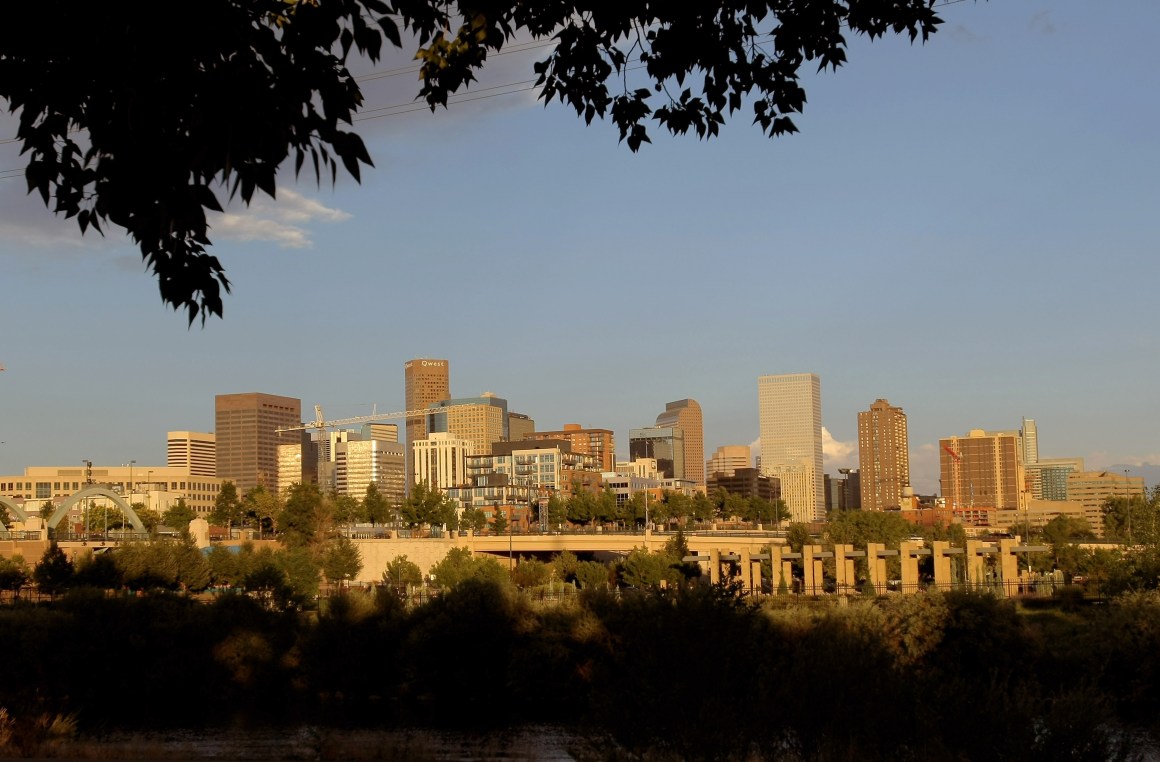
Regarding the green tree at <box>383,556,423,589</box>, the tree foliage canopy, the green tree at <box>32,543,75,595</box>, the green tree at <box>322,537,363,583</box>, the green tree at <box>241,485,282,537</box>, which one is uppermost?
the tree foliage canopy

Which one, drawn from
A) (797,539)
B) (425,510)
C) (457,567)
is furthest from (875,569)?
(425,510)

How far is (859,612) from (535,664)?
13.5 metres

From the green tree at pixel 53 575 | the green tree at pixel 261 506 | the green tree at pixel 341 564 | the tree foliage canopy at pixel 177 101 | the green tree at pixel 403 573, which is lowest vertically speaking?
the green tree at pixel 403 573

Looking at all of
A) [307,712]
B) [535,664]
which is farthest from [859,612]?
[307,712]

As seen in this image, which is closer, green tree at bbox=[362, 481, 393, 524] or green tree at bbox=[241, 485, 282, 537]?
green tree at bbox=[241, 485, 282, 537]

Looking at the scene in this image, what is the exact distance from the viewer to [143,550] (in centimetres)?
8044

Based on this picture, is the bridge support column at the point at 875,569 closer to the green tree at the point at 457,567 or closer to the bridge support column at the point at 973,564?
the bridge support column at the point at 973,564

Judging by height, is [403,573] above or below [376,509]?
below

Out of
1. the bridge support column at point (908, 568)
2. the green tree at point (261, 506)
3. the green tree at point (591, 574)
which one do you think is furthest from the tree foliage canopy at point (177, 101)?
the green tree at point (261, 506)

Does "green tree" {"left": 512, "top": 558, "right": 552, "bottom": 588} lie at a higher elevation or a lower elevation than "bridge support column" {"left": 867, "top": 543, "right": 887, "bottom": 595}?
lower

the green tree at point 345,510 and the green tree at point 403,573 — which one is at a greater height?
the green tree at point 345,510

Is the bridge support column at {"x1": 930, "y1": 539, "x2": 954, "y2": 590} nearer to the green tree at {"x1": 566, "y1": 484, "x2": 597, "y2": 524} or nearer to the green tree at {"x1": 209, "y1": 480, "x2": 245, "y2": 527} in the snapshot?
the green tree at {"x1": 566, "y1": 484, "x2": 597, "y2": 524}

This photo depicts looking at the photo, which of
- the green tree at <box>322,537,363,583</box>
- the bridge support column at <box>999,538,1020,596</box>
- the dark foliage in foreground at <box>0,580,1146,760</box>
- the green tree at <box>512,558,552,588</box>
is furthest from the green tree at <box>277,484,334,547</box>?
the bridge support column at <box>999,538,1020,596</box>

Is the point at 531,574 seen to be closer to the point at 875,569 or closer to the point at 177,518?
the point at 875,569
